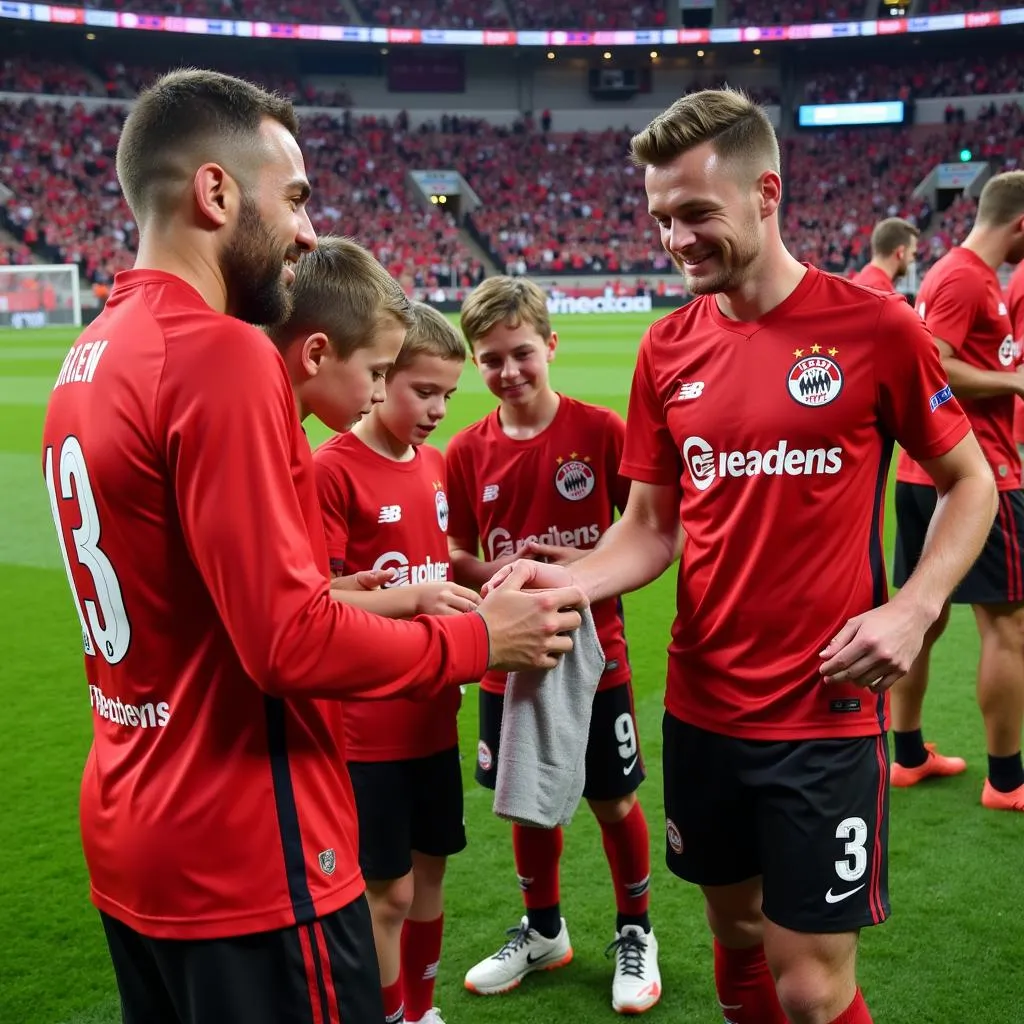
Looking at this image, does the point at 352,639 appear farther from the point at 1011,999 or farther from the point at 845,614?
the point at 1011,999

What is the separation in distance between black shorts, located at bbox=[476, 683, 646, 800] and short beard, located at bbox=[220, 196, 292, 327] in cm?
192

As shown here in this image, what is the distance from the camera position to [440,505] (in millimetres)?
3404

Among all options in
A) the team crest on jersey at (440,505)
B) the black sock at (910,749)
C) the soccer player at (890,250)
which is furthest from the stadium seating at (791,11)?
the team crest on jersey at (440,505)

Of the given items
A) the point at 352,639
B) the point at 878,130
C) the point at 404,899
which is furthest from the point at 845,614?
the point at 878,130

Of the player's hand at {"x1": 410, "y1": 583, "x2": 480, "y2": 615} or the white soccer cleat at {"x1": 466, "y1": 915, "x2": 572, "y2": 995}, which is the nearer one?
the player's hand at {"x1": 410, "y1": 583, "x2": 480, "y2": 615}

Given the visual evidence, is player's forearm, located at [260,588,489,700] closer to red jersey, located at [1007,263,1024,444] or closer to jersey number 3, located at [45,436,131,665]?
jersey number 3, located at [45,436,131,665]

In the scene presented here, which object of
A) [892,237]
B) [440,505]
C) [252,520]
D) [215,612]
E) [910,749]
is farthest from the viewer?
[892,237]

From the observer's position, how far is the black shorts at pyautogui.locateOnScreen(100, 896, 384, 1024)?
183 centimetres

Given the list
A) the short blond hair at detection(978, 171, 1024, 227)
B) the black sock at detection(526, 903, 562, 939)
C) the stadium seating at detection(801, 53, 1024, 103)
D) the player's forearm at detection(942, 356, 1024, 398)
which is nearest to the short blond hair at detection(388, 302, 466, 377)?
the black sock at detection(526, 903, 562, 939)

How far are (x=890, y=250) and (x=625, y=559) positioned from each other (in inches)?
234

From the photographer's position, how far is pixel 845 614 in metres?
2.53

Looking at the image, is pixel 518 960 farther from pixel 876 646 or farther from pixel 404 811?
pixel 876 646

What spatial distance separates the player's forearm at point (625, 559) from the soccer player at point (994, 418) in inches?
82.4

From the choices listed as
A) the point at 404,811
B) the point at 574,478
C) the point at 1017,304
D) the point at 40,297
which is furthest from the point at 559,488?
the point at 40,297
